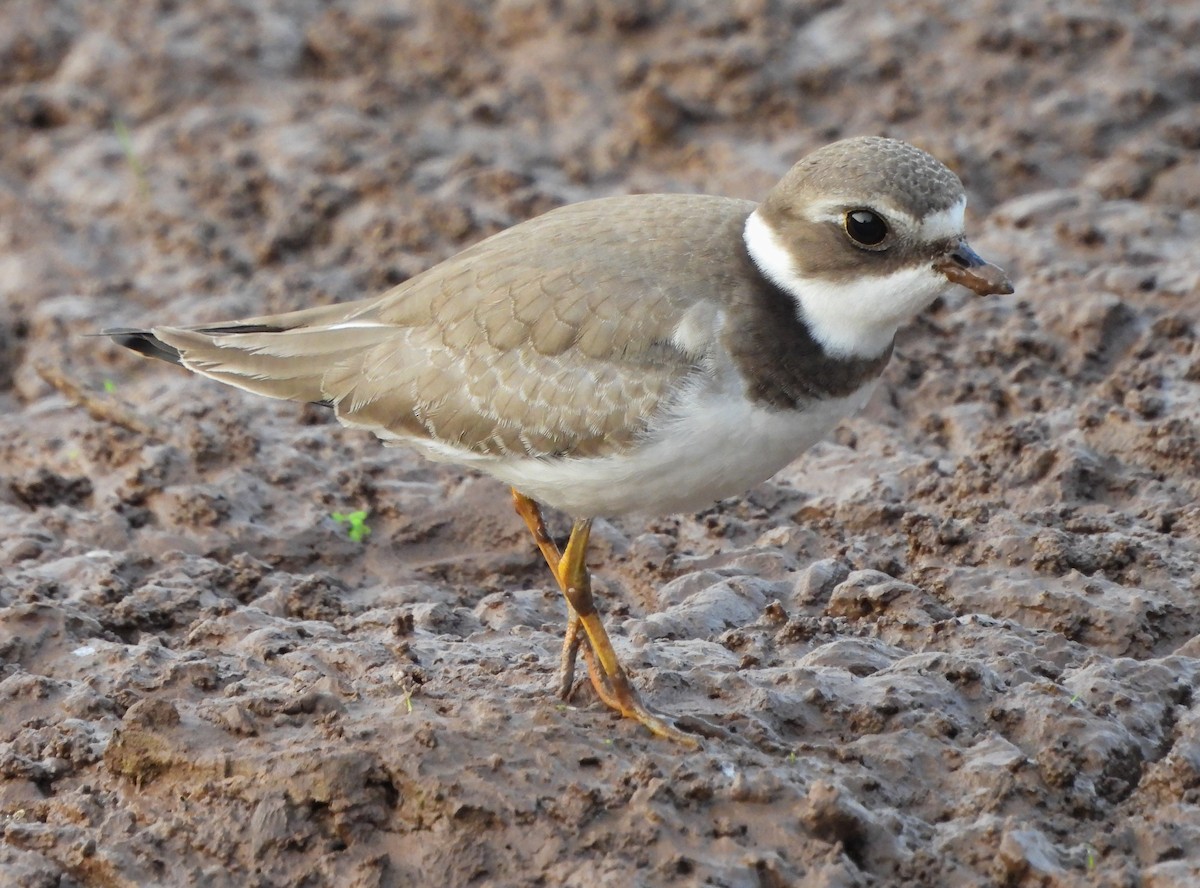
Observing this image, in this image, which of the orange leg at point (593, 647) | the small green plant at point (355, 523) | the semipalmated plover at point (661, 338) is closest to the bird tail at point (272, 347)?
the semipalmated plover at point (661, 338)

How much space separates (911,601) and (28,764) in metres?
3.22

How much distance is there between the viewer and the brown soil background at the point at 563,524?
476 centimetres

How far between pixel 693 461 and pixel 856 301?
732mm

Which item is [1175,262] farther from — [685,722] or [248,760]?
[248,760]

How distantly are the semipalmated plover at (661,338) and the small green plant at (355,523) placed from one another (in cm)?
141

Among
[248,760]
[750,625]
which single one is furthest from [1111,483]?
[248,760]

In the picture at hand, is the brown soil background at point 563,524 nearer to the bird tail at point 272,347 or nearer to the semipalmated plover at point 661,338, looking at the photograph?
the semipalmated plover at point 661,338

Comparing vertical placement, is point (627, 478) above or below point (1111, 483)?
above

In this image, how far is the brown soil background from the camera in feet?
15.6

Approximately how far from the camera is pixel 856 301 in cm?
498

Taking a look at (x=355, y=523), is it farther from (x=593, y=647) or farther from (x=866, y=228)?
(x=866, y=228)

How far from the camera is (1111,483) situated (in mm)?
6723

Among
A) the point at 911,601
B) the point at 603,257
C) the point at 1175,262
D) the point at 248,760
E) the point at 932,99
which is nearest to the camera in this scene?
the point at 248,760

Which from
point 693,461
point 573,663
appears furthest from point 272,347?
point 693,461
